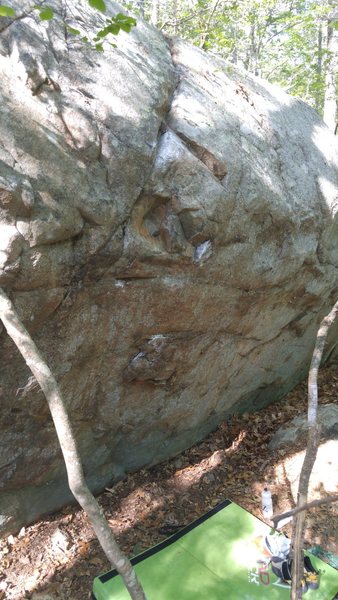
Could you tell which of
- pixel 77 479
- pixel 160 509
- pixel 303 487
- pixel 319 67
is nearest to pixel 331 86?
pixel 319 67

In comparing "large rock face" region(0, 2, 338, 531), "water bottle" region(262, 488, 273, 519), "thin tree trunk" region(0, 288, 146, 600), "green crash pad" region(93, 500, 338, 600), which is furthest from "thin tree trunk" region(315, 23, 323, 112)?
"thin tree trunk" region(0, 288, 146, 600)

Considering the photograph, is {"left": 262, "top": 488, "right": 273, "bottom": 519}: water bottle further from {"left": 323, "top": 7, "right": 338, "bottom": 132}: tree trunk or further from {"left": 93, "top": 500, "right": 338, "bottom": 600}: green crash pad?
{"left": 323, "top": 7, "right": 338, "bottom": 132}: tree trunk

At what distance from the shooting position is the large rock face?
10.9 ft

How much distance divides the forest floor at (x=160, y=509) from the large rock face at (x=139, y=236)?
0.22m

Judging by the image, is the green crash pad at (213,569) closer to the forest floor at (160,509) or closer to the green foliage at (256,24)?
the forest floor at (160,509)

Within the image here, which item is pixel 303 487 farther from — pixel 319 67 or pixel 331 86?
pixel 319 67

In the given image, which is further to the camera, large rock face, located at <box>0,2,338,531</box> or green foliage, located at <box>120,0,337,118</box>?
green foliage, located at <box>120,0,337,118</box>

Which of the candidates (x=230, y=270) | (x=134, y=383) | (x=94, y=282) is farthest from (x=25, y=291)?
(x=230, y=270)

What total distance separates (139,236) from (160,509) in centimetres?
309

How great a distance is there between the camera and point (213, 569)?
388cm

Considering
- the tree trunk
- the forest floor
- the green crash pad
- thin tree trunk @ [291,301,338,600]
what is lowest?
the forest floor

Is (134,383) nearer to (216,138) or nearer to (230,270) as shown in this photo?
(230,270)

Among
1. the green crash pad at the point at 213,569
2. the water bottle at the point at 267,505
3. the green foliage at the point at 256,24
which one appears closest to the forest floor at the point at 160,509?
the water bottle at the point at 267,505

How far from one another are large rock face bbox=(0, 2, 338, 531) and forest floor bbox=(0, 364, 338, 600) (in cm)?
22
